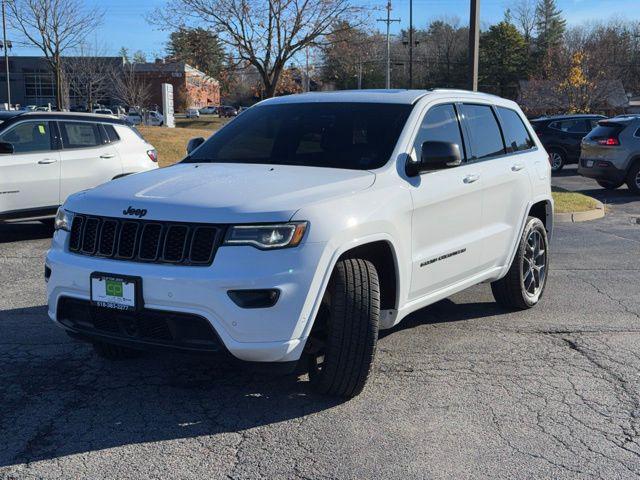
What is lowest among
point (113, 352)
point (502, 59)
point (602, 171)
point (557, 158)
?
point (113, 352)

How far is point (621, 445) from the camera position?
12.1 ft

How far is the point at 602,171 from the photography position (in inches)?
642

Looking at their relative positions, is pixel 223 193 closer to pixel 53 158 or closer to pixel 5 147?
pixel 5 147

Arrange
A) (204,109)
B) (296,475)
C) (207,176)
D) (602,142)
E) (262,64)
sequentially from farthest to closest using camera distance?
(204,109) → (262,64) → (602,142) → (207,176) → (296,475)

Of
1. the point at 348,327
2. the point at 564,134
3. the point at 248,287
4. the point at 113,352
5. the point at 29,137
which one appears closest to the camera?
the point at 248,287

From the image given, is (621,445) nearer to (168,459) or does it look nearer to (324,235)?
(324,235)

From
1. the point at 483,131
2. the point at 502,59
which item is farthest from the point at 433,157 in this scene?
the point at 502,59

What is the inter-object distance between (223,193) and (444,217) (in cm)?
170

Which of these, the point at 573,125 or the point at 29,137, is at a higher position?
the point at 573,125

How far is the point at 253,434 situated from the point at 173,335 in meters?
0.68

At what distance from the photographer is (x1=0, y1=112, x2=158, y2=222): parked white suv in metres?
9.38

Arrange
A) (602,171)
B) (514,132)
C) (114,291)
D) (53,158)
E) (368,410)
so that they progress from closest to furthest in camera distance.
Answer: (114,291)
(368,410)
(514,132)
(53,158)
(602,171)

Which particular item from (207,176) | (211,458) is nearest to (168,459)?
(211,458)

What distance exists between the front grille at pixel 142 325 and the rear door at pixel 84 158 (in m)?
6.14
